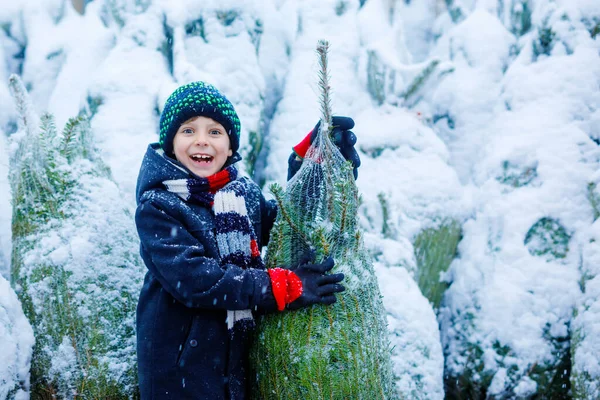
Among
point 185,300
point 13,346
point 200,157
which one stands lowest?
point 13,346

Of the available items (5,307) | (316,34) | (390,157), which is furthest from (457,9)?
(5,307)

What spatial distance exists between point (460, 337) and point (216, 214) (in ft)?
5.79

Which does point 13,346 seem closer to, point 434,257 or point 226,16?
point 434,257

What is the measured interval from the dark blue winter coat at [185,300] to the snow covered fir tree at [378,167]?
0.34m

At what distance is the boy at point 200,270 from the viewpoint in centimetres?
144

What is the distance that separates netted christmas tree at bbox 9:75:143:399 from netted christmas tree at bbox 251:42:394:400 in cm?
59

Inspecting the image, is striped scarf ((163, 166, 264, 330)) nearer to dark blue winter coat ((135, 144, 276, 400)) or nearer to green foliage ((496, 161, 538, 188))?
dark blue winter coat ((135, 144, 276, 400))

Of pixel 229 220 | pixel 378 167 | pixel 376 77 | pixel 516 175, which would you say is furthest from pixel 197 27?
pixel 516 175

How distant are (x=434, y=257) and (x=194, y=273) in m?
1.82

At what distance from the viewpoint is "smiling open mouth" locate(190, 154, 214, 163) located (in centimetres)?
165

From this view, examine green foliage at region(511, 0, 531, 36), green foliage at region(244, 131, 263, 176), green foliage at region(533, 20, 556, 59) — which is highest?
green foliage at region(511, 0, 531, 36)

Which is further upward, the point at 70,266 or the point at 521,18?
the point at 521,18

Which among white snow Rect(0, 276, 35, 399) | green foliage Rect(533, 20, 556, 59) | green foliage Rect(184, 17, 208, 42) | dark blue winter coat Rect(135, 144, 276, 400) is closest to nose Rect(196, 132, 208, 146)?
dark blue winter coat Rect(135, 144, 276, 400)

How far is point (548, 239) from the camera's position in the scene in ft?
8.46
